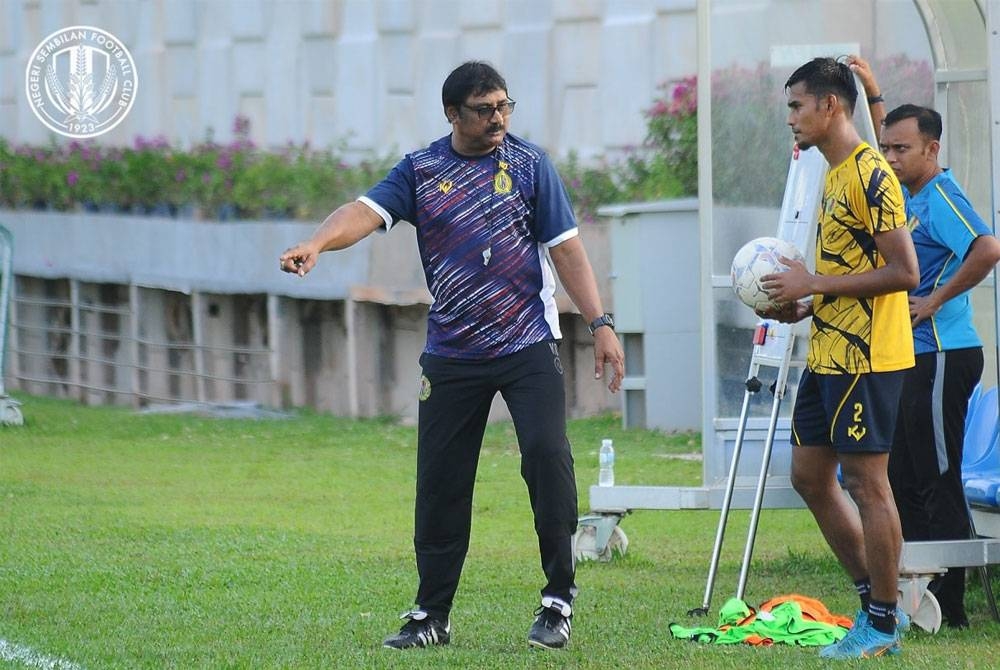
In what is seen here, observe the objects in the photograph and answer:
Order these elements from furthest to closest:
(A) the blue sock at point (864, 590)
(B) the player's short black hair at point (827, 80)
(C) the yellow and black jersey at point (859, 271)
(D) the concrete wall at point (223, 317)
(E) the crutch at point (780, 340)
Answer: (D) the concrete wall at point (223, 317) → (E) the crutch at point (780, 340) → (A) the blue sock at point (864, 590) → (B) the player's short black hair at point (827, 80) → (C) the yellow and black jersey at point (859, 271)

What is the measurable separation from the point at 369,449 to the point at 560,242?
8.52 metres

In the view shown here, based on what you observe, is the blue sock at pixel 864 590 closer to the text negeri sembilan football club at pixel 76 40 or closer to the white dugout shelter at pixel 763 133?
the white dugout shelter at pixel 763 133

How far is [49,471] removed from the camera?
43.2ft

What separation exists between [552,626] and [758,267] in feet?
5.00

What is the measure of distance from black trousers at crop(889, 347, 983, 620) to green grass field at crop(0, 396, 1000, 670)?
1.35 ft

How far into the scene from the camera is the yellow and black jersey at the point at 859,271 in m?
6.35

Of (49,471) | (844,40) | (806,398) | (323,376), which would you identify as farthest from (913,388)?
(323,376)

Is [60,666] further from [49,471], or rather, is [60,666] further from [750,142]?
[49,471]

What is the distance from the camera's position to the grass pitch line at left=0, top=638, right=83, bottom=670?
21.1 ft

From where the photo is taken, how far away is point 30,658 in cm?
659

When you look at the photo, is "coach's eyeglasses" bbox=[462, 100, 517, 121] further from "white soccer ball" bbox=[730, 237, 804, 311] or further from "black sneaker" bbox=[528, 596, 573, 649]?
"black sneaker" bbox=[528, 596, 573, 649]

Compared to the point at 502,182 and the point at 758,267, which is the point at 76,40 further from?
the point at 758,267

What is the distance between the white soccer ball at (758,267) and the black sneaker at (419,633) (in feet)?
5.53

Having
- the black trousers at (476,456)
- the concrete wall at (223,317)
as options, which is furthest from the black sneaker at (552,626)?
the concrete wall at (223,317)
